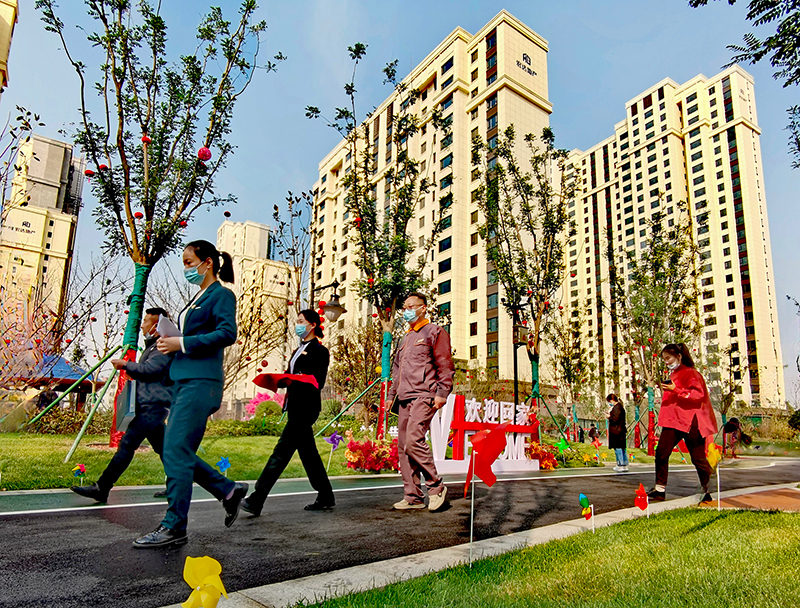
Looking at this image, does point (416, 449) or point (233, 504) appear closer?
point (233, 504)

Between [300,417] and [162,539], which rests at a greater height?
[300,417]

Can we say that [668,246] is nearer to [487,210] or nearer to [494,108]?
[487,210]

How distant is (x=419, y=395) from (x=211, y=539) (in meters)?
2.25

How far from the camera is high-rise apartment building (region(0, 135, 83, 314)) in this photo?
51.3 ft

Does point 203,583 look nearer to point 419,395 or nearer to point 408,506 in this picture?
point 419,395

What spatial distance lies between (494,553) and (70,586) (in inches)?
91.0

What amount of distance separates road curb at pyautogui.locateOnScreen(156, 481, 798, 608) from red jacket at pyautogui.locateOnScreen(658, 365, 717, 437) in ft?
8.52

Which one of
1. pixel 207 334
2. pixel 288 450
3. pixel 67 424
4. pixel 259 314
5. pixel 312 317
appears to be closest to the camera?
pixel 207 334

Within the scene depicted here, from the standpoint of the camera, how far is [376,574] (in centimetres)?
269

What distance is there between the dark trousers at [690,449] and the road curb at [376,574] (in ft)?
8.36

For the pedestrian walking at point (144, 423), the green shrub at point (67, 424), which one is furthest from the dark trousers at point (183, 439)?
the green shrub at point (67, 424)

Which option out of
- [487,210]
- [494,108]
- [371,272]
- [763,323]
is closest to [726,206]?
[763,323]

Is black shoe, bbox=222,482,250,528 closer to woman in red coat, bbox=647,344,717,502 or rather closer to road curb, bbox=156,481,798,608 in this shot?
road curb, bbox=156,481,798,608

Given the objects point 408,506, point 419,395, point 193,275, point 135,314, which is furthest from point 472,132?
point 193,275
